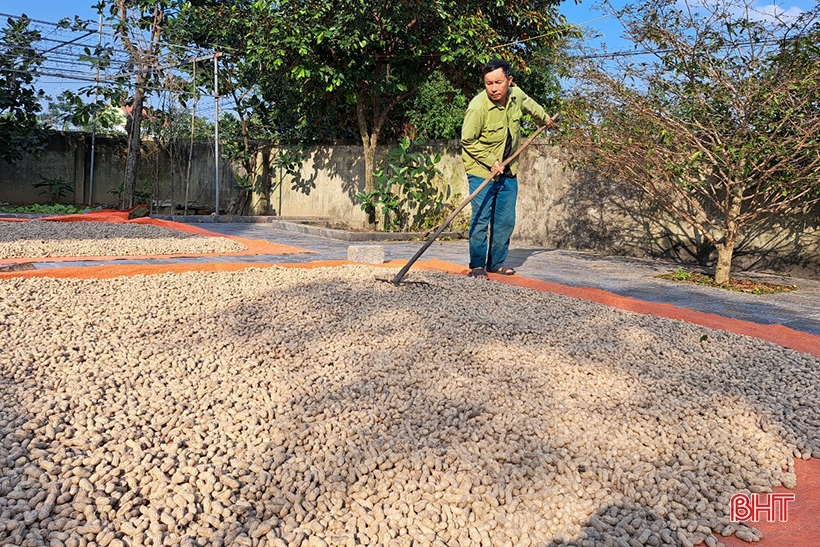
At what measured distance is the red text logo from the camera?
5.07ft

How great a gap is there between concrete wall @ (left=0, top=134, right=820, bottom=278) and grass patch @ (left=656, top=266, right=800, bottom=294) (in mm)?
642

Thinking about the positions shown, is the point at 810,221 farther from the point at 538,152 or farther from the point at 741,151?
the point at 538,152

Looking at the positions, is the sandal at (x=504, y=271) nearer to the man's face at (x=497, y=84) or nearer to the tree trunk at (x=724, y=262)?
the man's face at (x=497, y=84)

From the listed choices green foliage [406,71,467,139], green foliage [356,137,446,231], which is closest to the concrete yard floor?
green foliage [356,137,446,231]

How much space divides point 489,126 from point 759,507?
3388 millimetres

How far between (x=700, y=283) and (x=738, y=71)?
1419 mm

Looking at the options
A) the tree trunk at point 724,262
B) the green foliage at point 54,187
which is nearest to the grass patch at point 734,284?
the tree trunk at point 724,262

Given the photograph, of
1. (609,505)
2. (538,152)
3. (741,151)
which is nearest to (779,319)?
(741,151)

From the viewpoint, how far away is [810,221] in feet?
16.6

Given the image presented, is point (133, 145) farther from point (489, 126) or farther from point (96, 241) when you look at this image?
point (489, 126)

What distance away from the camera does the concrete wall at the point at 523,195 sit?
5.38 metres

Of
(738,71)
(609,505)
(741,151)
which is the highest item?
(738,71)

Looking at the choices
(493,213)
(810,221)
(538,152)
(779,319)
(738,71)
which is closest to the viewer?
(779,319)

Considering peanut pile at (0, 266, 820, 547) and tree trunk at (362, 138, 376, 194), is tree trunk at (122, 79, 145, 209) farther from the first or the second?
peanut pile at (0, 266, 820, 547)
